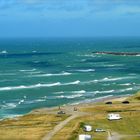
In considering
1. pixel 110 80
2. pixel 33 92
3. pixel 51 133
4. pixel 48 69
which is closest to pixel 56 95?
pixel 33 92

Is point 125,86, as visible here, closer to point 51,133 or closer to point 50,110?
point 50,110

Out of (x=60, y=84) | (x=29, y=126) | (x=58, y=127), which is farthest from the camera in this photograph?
(x=60, y=84)

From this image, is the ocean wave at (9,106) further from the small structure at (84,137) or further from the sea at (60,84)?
the small structure at (84,137)

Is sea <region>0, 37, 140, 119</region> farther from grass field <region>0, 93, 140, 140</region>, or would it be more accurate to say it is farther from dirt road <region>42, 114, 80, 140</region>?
dirt road <region>42, 114, 80, 140</region>

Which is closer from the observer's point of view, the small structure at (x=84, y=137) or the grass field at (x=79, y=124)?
the small structure at (x=84, y=137)

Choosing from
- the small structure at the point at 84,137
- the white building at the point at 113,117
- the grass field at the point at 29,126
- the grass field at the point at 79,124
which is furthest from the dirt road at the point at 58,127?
the small structure at the point at 84,137

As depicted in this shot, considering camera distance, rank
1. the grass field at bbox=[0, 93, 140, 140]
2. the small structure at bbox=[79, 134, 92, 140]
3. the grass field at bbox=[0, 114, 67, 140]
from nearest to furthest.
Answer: the small structure at bbox=[79, 134, 92, 140] → the grass field at bbox=[0, 93, 140, 140] → the grass field at bbox=[0, 114, 67, 140]

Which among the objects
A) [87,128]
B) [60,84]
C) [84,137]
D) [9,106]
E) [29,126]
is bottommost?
[87,128]

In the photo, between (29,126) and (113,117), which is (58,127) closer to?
(29,126)

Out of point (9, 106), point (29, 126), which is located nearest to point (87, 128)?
point (29, 126)

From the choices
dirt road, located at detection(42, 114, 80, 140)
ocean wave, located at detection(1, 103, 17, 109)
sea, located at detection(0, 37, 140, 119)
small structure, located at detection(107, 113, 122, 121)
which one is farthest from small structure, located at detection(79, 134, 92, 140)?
ocean wave, located at detection(1, 103, 17, 109)

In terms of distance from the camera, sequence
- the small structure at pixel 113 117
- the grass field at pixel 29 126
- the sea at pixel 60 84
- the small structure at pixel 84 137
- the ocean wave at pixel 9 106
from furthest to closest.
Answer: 1. the sea at pixel 60 84
2. the ocean wave at pixel 9 106
3. the small structure at pixel 113 117
4. the grass field at pixel 29 126
5. the small structure at pixel 84 137
